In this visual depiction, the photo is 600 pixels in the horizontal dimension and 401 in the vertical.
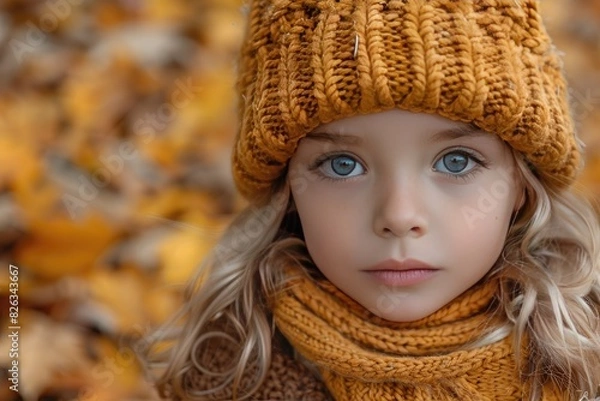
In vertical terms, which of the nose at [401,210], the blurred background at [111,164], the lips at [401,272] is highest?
the nose at [401,210]

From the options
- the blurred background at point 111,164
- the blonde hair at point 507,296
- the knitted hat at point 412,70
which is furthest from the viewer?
the blurred background at point 111,164

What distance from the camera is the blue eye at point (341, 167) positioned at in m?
1.37

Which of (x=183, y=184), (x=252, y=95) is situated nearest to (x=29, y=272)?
(x=183, y=184)

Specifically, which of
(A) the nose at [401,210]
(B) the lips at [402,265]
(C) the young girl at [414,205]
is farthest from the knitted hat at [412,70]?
(B) the lips at [402,265]

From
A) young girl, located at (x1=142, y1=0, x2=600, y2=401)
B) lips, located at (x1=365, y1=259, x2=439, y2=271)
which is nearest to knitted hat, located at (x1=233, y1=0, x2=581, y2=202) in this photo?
young girl, located at (x1=142, y1=0, x2=600, y2=401)

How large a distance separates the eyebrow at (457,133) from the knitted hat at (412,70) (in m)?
0.02

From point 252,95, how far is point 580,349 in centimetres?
63

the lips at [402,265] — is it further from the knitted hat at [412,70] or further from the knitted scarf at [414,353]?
the knitted hat at [412,70]

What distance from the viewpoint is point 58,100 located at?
119 inches

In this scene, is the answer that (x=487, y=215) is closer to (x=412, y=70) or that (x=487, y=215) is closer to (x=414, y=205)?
(x=414, y=205)

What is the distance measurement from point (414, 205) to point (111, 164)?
1.57 m

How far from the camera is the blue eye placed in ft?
4.51

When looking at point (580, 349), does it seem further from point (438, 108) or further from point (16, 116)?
point (16, 116)

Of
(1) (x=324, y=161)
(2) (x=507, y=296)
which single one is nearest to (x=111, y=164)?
(1) (x=324, y=161)
